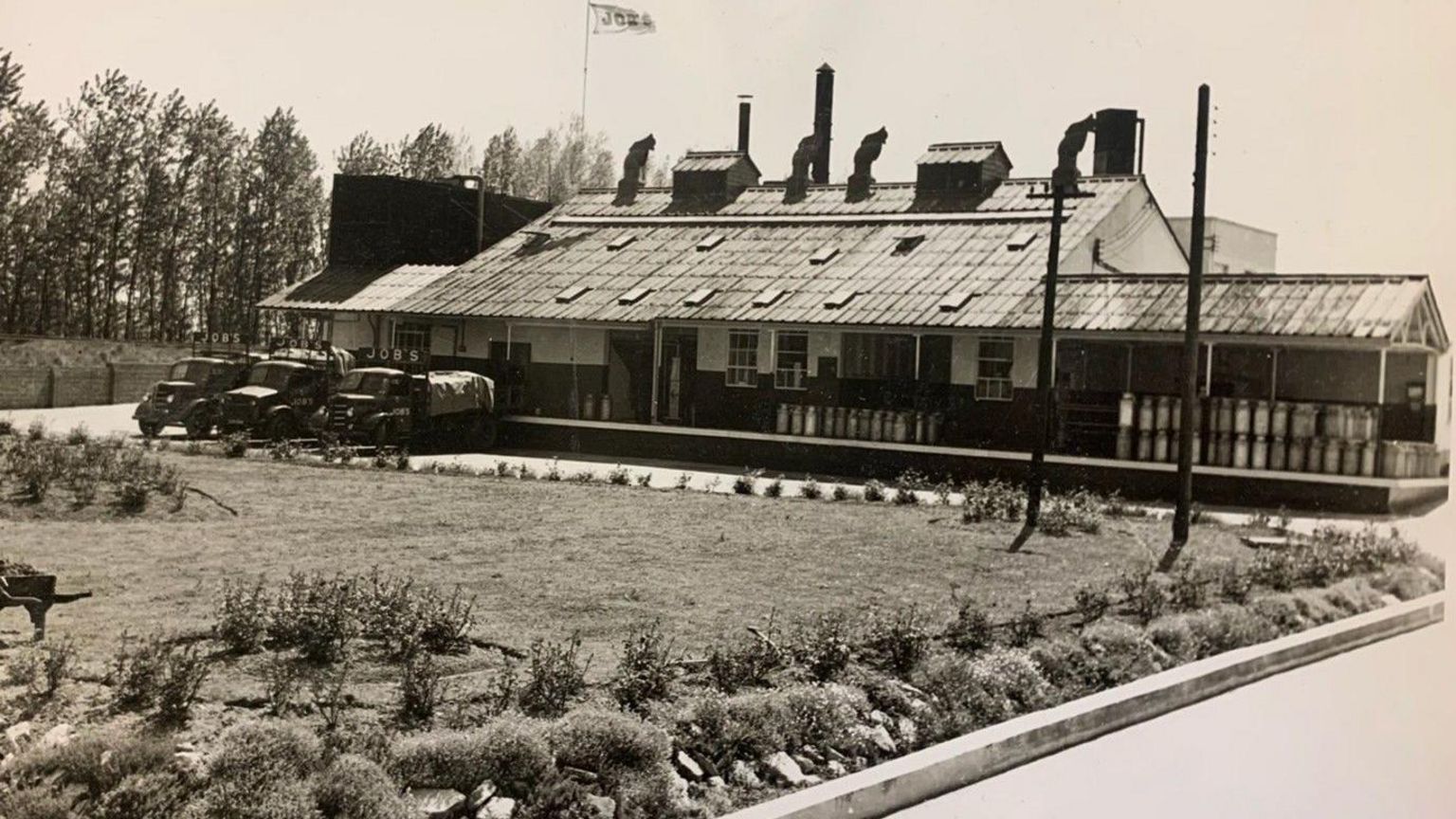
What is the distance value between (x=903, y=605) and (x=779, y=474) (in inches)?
157

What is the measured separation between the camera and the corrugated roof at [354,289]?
7.14m

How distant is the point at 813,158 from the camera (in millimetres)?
14297

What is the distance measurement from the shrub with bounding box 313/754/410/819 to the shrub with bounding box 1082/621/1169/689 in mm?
6121

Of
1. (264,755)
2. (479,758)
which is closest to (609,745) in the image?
(479,758)

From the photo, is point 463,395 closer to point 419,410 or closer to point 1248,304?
point 419,410

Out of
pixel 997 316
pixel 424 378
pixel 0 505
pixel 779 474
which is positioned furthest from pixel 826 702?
pixel 997 316

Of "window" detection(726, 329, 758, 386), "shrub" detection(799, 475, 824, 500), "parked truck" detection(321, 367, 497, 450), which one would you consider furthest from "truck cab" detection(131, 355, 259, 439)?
"window" detection(726, 329, 758, 386)

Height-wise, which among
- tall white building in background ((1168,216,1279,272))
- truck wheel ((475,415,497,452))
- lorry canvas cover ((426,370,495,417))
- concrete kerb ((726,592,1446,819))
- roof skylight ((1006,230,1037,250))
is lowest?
concrete kerb ((726,592,1446,819))

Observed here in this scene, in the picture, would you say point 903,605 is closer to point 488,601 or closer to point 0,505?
point 488,601

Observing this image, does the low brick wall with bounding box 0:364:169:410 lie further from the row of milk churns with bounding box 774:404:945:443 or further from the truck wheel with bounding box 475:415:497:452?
the row of milk churns with bounding box 774:404:945:443

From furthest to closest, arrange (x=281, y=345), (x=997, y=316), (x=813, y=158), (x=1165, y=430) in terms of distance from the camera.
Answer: (x=997, y=316), (x=813, y=158), (x=1165, y=430), (x=281, y=345)

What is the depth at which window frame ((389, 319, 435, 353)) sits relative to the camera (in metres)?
13.4

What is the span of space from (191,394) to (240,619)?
1.12 metres

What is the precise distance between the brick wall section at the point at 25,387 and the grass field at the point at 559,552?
1.59 ft
